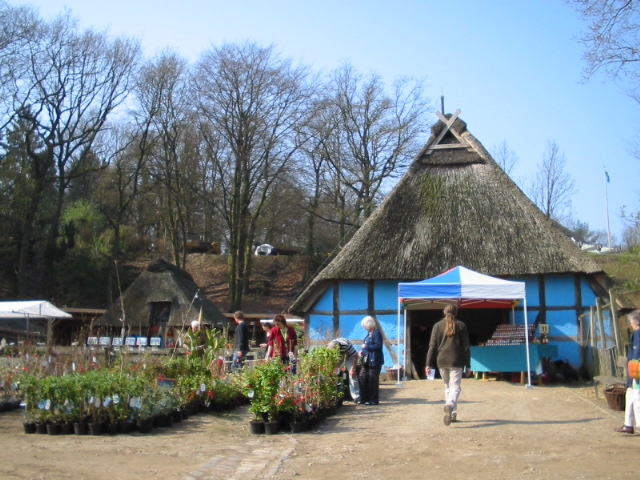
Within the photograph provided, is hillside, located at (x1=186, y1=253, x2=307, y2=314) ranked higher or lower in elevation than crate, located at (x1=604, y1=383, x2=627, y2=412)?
higher

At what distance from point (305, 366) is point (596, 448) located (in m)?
4.03

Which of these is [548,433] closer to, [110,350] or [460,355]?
[460,355]

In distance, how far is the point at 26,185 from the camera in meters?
28.1

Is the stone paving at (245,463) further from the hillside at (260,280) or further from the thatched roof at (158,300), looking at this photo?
the hillside at (260,280)

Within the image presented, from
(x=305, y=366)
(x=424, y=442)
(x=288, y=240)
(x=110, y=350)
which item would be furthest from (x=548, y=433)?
(x=288, y=240)

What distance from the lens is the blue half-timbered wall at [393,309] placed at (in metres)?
16.2

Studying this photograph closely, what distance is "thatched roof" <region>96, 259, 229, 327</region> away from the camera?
2533 centimetres

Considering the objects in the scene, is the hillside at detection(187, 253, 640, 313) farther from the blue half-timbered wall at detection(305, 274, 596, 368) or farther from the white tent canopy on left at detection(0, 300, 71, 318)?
the blue half-timbered wall at detection(305, 274, 596, 368)

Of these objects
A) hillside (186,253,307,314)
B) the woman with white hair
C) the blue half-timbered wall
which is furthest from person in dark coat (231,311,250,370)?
hillside (186,253,307,314)

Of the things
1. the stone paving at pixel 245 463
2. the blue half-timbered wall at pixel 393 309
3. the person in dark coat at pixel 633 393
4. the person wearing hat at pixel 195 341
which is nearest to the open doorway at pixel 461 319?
the blue half-timbered wall at pixel 393 309

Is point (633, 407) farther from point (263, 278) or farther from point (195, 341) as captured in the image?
point (263, 278)

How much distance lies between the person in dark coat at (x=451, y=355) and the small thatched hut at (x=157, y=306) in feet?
55.2

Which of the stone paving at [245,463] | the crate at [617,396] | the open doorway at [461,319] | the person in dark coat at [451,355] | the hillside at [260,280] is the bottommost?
the stone paving at [245,463]

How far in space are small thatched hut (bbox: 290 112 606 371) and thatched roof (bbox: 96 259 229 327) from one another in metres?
8.95
